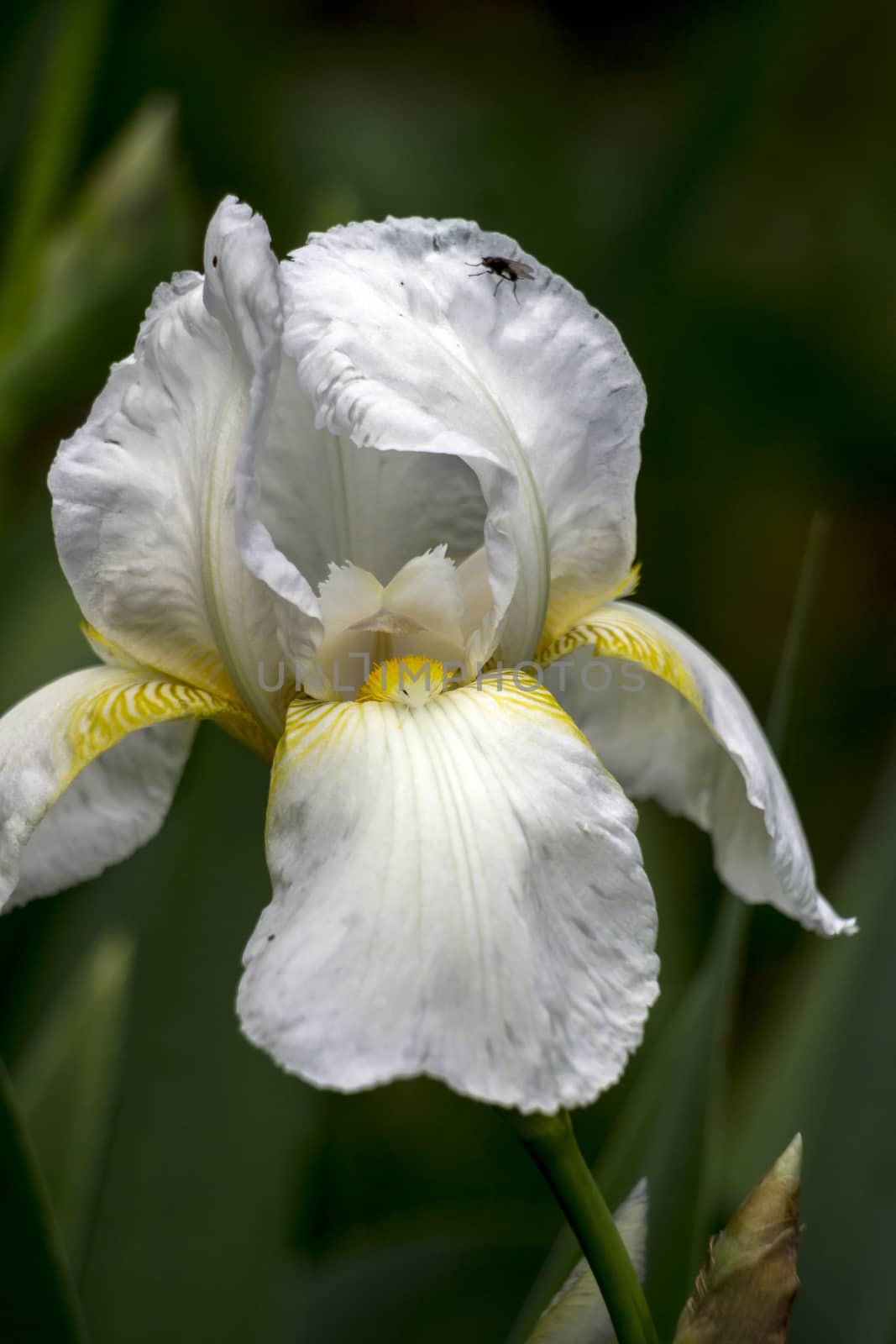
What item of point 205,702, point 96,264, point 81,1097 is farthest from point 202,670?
point 96,264

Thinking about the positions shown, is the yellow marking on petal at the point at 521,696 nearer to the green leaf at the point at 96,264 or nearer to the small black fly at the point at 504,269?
the small black fly at the point at 504,269

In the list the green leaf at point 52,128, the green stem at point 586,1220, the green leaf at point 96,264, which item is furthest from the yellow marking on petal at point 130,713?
the green leaf at point 52,128

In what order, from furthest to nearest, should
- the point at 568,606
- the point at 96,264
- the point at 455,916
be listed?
the point at 96,264
the point at 568,606
the point at 455,916

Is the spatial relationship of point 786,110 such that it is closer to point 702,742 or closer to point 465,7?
point 465,7

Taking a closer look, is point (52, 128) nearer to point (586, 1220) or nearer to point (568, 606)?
point (568, 606)

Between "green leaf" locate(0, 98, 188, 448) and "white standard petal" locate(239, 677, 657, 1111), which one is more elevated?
"green leaf" locate(0, 98, 188, 448)

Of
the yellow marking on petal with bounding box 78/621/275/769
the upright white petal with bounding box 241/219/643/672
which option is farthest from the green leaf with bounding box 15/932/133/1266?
the upright white petal with bounding box 241/219/643/672

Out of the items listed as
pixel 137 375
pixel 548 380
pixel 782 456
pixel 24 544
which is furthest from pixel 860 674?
pixel 137 375

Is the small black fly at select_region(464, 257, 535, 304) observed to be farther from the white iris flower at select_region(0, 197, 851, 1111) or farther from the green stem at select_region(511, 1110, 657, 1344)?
the green stem at select_region(511, 1110, 657, 1344)
